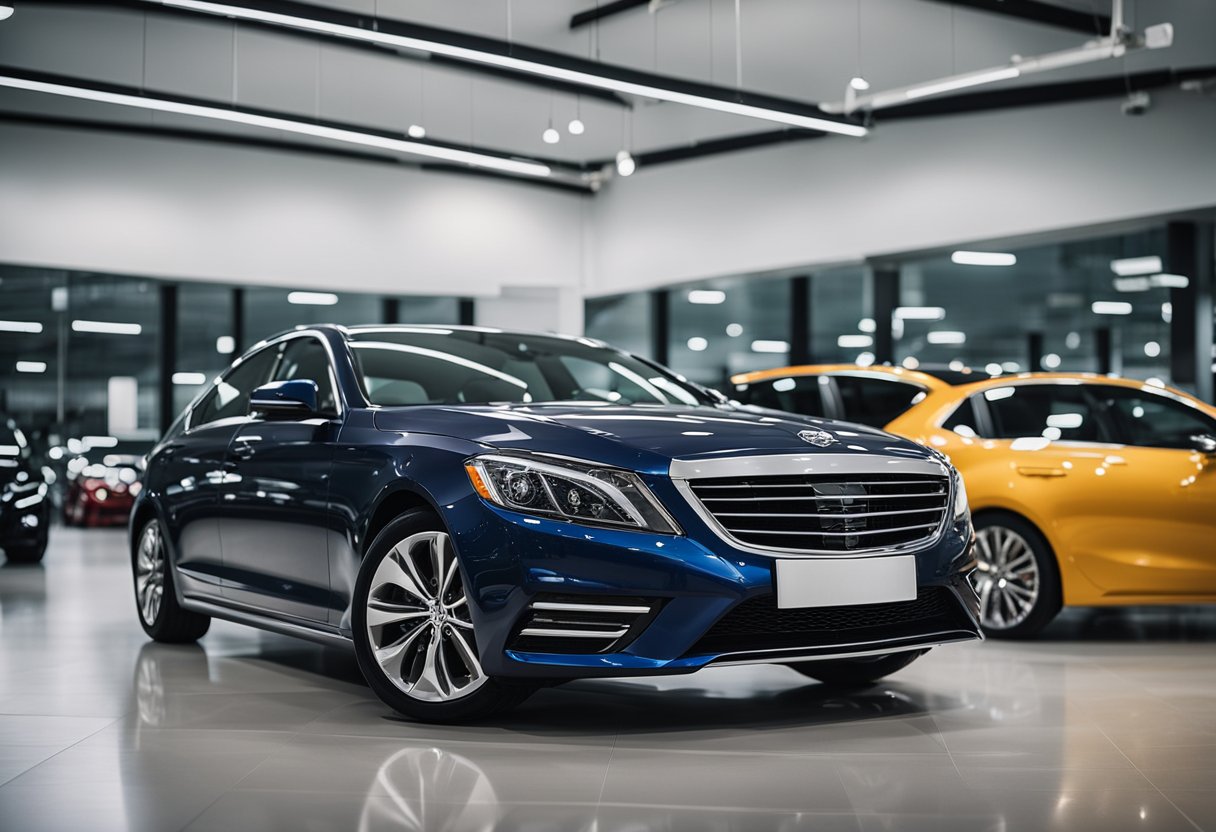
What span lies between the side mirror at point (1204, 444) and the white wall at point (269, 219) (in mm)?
12643

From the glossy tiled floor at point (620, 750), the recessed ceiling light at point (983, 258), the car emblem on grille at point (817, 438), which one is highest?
the recessed ceiling light at point (983, 258)

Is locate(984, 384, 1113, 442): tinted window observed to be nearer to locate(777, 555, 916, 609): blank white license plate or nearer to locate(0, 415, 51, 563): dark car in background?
locate(777, 555, 916, 609): blank white license plate

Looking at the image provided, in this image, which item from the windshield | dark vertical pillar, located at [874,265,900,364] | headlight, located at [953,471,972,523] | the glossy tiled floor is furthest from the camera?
dark vertical pillar, located at [874,265,900,364]

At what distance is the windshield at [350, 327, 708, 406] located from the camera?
4938 millimetres

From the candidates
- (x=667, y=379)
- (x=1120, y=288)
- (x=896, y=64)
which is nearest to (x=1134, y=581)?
(x=667, y=379)

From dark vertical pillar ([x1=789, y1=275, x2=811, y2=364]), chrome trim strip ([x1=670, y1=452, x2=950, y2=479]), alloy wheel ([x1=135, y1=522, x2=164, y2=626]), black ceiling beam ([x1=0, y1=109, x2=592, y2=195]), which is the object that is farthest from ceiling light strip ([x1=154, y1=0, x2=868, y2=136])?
black ceiling beam ([x1=0, y1=109, x2=592, y2=195])

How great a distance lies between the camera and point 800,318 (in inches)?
673

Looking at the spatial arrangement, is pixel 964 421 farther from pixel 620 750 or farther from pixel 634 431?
pixel 620 750

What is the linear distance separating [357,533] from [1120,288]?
13.1 meters

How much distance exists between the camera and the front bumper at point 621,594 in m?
→ 3.78

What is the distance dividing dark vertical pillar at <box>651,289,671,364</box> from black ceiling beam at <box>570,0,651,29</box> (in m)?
6.80

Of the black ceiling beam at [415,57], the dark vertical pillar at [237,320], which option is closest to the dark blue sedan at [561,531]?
the black ceiling beam at [415,57]

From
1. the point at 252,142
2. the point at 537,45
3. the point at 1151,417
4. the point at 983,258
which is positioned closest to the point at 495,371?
the point at 1151,417

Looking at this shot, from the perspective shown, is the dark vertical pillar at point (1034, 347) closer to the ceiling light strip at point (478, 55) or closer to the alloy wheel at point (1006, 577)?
the ceiling light strip at point (478, 55)
